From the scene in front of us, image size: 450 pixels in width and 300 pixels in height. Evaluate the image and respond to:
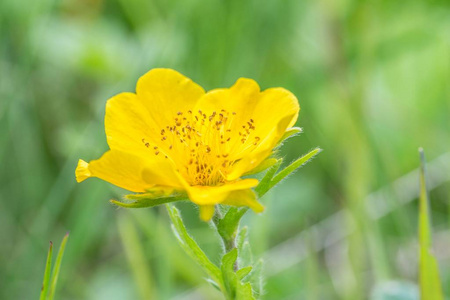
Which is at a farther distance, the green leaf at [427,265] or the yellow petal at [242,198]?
the green leaf at [427,265]

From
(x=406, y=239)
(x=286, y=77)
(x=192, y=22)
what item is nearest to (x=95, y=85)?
(x=192, y=22)

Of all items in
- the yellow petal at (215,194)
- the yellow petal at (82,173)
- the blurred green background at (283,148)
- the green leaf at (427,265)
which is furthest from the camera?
the blurred green background at (283,148)

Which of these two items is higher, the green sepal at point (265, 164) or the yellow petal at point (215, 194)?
the green sepal at point (265, 164)

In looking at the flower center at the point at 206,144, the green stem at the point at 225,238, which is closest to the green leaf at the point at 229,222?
the green stem at the point at 225,238

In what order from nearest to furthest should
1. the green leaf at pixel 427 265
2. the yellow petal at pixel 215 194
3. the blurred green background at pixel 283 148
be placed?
the yellow petal at pixel 215 194 < the green leaf at pixel 427 265 < the blurred green background at pixel 283 148

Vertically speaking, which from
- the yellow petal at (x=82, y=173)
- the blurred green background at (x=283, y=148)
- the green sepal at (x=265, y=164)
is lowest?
the green sepal at (x=265, y=164)

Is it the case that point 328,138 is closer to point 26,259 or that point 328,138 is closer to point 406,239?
point 406,239

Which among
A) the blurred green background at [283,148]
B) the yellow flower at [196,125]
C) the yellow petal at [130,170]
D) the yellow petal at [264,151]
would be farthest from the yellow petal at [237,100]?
the blurred green background at [283,148]

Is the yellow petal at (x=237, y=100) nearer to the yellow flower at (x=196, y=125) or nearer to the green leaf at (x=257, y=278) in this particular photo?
the yellow flower at (x=196, y=125)
